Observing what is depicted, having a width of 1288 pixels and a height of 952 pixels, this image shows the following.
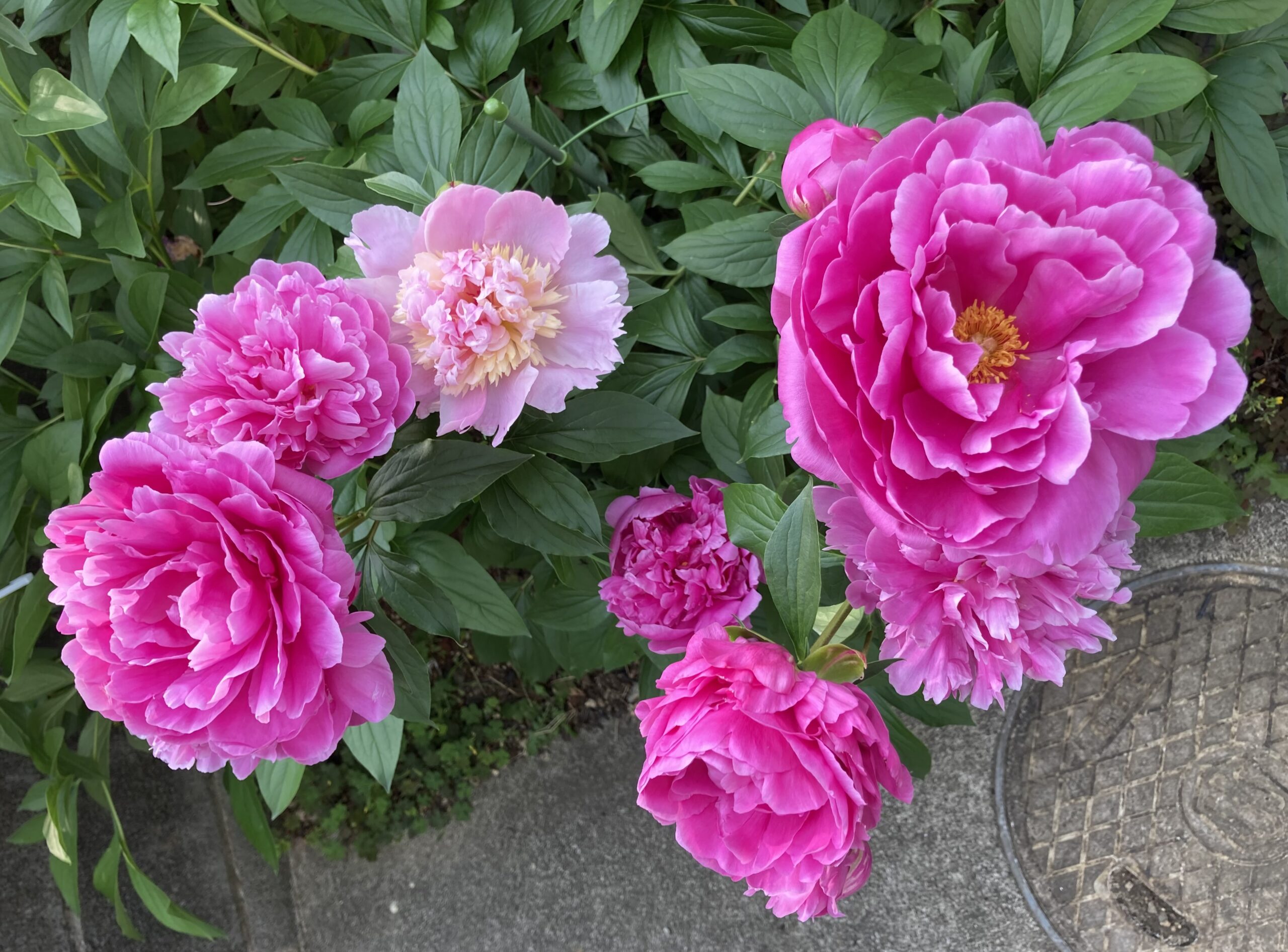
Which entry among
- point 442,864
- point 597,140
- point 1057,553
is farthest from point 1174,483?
Answer: point 442,864

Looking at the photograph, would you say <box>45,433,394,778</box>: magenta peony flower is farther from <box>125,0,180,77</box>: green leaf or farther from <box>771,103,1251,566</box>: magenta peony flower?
<box>125,0,180,77</box>: green leaf

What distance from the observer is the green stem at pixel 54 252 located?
1.23 meters

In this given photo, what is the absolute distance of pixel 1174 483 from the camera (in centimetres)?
97

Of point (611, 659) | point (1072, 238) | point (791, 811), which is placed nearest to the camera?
point (1072, 238)

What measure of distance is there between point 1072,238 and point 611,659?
1.03 metres

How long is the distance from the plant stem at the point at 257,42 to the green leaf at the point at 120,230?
0.30 meters

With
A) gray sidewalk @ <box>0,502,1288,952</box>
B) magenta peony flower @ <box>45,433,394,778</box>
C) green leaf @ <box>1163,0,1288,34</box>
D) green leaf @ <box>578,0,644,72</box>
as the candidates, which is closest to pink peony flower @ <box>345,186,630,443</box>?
magenta peony flower @ <box>45,433,394,778</box>

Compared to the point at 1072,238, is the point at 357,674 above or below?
below

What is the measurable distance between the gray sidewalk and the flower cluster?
5.43ft

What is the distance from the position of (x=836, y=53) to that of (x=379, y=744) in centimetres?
107

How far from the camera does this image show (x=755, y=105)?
989 mm

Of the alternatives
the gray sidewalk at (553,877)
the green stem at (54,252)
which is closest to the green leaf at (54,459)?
the green stem at (54,252)

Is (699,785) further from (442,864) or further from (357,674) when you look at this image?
(442,864)

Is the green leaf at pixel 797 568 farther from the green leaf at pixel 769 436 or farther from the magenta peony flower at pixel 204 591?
the magenta peony flower at pixel 204 591
